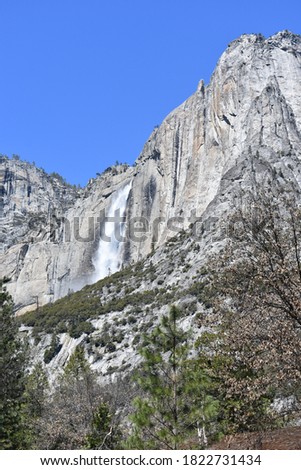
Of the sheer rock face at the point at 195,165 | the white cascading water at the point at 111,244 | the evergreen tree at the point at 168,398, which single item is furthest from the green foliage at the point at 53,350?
the evergreen tree at the point at 168,398

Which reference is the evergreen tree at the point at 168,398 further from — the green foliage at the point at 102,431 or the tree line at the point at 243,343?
the green foliage at the point at 102,431

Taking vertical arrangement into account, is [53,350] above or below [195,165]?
below

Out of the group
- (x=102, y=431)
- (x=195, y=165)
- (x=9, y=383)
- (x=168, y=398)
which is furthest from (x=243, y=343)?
(x=195, y=165)

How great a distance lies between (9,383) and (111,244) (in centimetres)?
8888

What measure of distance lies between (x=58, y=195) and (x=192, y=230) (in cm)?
11476

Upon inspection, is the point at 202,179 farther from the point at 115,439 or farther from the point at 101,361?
the point at 115,439

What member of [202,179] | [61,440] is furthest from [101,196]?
[61,440]

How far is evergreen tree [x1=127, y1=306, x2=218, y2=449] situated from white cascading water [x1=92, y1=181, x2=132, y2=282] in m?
90.5

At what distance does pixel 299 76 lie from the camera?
10256 centimetres

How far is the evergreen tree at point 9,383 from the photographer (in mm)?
24453

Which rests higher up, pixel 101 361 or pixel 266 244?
pixel 101 361

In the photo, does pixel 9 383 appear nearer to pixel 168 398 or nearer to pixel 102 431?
pixel 102 431

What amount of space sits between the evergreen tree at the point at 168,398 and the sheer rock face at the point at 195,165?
6140 centimetres

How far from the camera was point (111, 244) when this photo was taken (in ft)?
375
